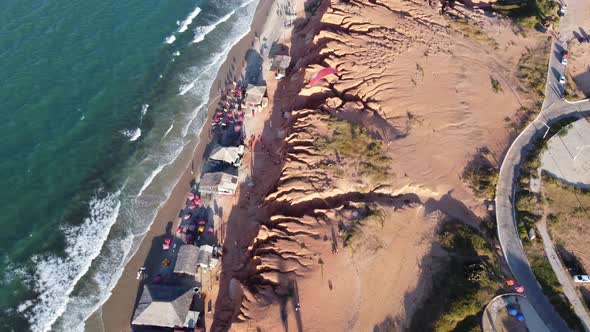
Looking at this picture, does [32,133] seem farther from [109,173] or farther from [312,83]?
[312,83]

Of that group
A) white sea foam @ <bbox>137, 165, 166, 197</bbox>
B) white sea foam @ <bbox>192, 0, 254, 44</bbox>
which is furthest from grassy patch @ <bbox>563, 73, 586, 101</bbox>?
white sea foam @ <bbox>192, 0, 254, 44</bbox>

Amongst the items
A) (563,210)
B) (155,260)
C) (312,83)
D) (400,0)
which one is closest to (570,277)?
(563,210)

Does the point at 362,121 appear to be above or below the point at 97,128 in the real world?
above

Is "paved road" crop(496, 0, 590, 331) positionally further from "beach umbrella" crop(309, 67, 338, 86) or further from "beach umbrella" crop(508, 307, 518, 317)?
"beach umbrella" crop(309, 67, 338, 86)

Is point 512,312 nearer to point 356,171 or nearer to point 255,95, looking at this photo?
point 356,171

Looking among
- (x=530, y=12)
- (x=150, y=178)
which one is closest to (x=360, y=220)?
(x=150, y=178)

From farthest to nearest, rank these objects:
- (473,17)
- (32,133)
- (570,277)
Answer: (473,17)
(32,133)
(570,277)
